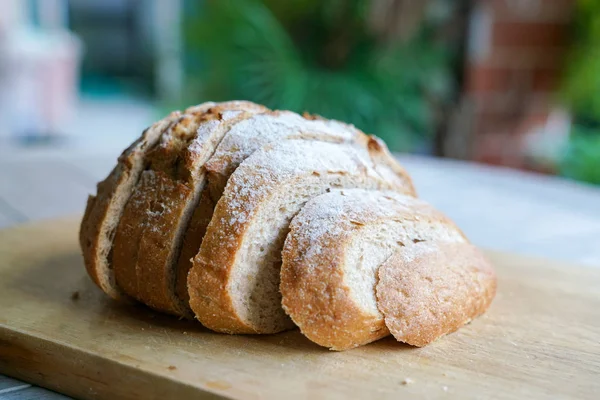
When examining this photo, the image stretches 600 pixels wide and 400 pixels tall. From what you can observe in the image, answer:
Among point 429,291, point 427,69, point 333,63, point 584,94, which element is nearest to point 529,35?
point 584,94

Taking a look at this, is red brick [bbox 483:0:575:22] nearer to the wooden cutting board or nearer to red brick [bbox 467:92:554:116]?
red brick [bbox 467:92:554:116]

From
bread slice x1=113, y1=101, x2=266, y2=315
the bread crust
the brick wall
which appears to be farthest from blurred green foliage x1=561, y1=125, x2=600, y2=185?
the bread crust

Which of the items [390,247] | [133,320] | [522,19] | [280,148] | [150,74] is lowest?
[150,74]

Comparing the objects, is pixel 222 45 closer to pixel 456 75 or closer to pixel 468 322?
pixel 456 75

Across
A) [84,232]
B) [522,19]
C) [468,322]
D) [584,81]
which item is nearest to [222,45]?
[522,19]

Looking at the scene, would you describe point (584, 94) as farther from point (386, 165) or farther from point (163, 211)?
point (163, 211)

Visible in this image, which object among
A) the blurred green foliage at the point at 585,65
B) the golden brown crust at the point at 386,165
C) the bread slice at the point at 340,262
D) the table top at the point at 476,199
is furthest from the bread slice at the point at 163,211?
the blurred green foliage at the point at 585,65
